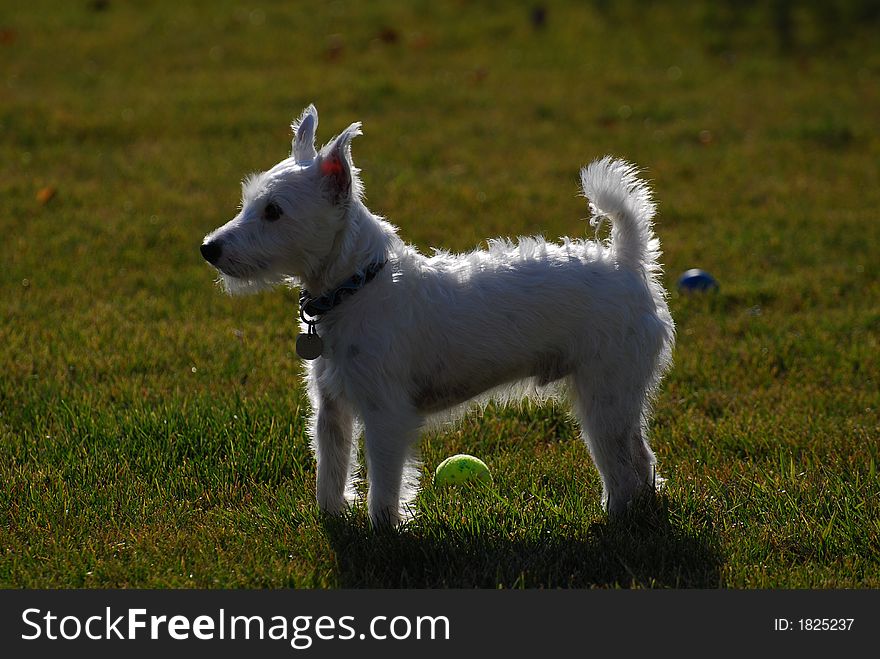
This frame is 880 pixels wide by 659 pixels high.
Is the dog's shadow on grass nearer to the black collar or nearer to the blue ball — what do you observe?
the black collar

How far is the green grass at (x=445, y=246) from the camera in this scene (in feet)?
16.0

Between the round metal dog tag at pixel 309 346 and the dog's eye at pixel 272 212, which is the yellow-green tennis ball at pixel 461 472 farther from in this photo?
the dog's eye at pixel 272 212

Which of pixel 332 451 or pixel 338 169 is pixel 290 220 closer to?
pixel 338 169

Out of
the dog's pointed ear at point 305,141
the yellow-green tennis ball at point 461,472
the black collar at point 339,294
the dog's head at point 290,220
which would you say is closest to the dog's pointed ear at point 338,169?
the dog's head at point 290,220

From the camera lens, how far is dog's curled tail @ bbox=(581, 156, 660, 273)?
5285 mm

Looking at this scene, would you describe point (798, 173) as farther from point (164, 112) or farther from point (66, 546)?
point (66, 546)

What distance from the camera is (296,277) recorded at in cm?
500

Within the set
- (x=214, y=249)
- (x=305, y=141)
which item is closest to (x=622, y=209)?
(x=305, y=141)

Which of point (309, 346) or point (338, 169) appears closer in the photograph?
point (338, 169)

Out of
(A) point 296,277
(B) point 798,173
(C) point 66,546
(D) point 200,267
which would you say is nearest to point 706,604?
(A) point 296,277

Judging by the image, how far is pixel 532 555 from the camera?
15.7ft

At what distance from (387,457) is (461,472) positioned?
87 centimetres

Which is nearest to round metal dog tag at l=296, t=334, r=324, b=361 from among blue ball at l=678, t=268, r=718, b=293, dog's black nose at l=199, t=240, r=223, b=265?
dog's black nose at l=199, t=240, r=223, b=265

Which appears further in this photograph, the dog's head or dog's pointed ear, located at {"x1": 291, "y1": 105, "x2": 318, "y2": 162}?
dog's pointed ear, located at {"x1": 291, "y1": 105, "x2": 318, "y2": 162}
